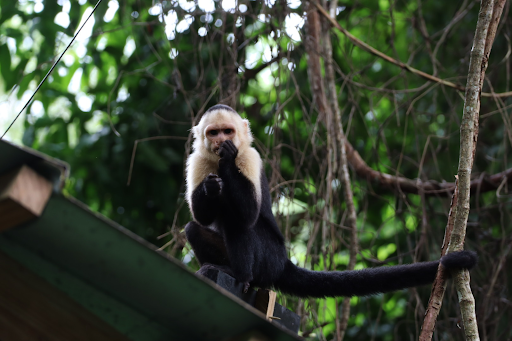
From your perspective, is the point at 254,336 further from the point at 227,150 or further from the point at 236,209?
the point at 227,150

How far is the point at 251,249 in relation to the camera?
3332 millimetres

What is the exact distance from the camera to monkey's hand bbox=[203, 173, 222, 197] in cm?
319

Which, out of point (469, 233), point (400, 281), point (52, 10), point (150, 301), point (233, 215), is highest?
point (52, 10)

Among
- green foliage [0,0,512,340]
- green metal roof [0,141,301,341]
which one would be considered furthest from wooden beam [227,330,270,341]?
green foliage [0,0,512,340]

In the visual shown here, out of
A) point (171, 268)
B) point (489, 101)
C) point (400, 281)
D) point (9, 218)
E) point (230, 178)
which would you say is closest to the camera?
point (9, 218)

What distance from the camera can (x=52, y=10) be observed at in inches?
188

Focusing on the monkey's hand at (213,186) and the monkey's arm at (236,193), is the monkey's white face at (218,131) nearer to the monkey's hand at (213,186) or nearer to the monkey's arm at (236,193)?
the monkey's arm at (236,193)

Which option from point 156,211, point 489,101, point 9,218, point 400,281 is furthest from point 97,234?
point 489,101

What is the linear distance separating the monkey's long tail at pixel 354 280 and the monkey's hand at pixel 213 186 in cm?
78

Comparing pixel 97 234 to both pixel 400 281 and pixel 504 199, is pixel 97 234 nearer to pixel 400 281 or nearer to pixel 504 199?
pixel 400 281

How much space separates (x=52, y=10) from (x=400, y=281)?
3788mm

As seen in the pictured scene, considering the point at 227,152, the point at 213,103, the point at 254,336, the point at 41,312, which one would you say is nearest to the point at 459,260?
the point at 254,336

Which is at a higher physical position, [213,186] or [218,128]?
[218,128]

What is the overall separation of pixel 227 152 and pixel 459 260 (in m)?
1.54
